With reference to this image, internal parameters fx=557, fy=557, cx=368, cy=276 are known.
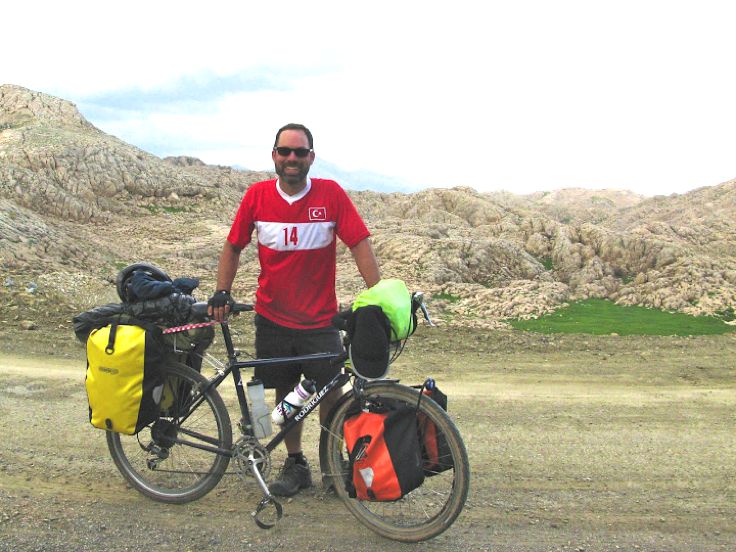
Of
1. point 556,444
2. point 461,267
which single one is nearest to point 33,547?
point 556,444

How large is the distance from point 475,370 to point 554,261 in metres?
9.52

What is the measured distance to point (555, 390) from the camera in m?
6.88

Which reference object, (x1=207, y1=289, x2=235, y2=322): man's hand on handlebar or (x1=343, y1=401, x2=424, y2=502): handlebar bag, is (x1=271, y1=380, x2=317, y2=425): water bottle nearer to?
(x1=343, y1=401, x2=424, y2=502): handlebar bag

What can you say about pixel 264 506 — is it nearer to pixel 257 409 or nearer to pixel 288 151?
pixel 257 409

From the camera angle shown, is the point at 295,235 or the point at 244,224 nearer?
the point at 295,235

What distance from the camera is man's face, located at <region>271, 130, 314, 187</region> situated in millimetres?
3840

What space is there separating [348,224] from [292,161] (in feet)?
1.90

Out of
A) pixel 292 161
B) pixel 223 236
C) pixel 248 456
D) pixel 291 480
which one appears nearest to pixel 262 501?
pixel 248 456

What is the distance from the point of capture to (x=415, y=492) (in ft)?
13.1

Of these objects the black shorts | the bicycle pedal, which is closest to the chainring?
the bicycle pedal

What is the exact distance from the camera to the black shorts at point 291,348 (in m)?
3.91

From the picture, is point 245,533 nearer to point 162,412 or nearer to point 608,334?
point 162,412

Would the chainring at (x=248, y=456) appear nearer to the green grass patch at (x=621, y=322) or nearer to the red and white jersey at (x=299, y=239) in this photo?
the red and white jersey at (x=299, y=239)

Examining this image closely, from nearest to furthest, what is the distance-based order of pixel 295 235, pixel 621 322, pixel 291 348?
pixel 295 235, pixel 291 348, pixel 621 322
